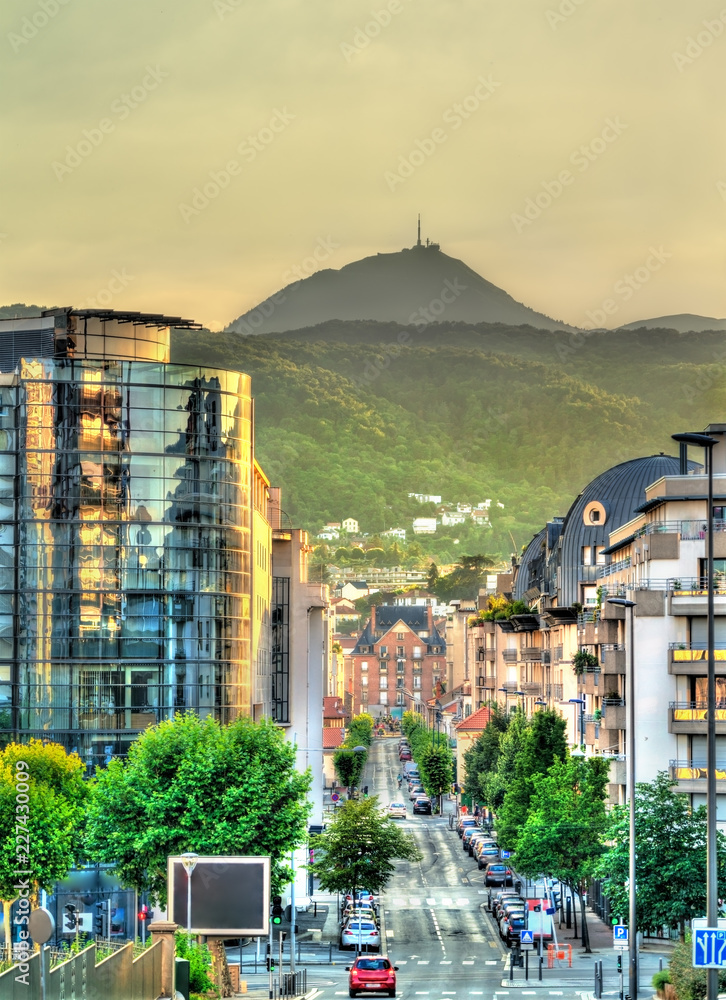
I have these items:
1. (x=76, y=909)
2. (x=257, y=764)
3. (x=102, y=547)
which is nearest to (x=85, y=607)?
(x=102, y=547)

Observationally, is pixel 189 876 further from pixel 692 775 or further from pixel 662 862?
pixel 692 775

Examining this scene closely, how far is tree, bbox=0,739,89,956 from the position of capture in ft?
232

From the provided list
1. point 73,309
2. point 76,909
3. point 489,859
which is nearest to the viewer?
point 76,909

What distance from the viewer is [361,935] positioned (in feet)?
261

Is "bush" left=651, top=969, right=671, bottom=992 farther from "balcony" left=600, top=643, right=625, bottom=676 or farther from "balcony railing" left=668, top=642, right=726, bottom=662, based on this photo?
"balcony" left=600, top=643, right=625, bottom=676

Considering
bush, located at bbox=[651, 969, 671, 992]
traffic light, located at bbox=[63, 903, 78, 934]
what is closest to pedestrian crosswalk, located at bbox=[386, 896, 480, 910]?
traffic light, located at bbox=[63, 903, 78, 934]

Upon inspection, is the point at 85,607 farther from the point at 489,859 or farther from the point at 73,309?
the point at 489,859

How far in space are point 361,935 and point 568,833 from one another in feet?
36.9

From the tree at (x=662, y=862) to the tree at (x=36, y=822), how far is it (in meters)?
21.8

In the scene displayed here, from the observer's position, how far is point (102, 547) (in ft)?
295

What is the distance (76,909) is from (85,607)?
14979mm

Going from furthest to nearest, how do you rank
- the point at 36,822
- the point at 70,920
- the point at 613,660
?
the point at 613,660
the point at 70,920
the point at 36,822

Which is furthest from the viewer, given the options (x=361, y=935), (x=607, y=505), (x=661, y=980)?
(x=607, y=505)

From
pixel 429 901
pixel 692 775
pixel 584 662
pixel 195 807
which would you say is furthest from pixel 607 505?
pixel 195 807
